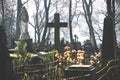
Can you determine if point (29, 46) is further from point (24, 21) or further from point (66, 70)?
point (66, 70)

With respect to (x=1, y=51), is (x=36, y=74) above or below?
below

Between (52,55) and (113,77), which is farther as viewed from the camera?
(52,55)

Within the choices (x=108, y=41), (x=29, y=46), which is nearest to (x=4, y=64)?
(x=108, y=41)

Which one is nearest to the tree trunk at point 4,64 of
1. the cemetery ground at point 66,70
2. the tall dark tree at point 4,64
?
the tall dark tree at point 4,64

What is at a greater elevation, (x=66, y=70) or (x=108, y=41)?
(x=108, y=41)

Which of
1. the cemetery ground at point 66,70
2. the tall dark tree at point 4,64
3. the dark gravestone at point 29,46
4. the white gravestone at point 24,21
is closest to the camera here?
the tall dark tree at point 4,64

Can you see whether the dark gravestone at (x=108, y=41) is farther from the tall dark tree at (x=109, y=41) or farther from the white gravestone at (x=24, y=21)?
the white gravestone at (x=24, y=21)

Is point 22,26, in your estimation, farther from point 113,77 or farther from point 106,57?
point 113,77

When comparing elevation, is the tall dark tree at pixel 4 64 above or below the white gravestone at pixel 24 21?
below

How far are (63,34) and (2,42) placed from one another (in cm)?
5926

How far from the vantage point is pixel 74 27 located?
61.3 meters

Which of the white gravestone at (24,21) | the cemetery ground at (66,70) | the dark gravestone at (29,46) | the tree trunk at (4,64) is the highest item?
the white gravestone at (24,21)

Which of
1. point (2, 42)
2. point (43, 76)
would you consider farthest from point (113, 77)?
point (2, 42)

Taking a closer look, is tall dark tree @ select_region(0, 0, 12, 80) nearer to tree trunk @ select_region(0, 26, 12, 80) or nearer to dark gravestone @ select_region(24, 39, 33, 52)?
tree trunk @ select_region(0, 26, 12, 80)
